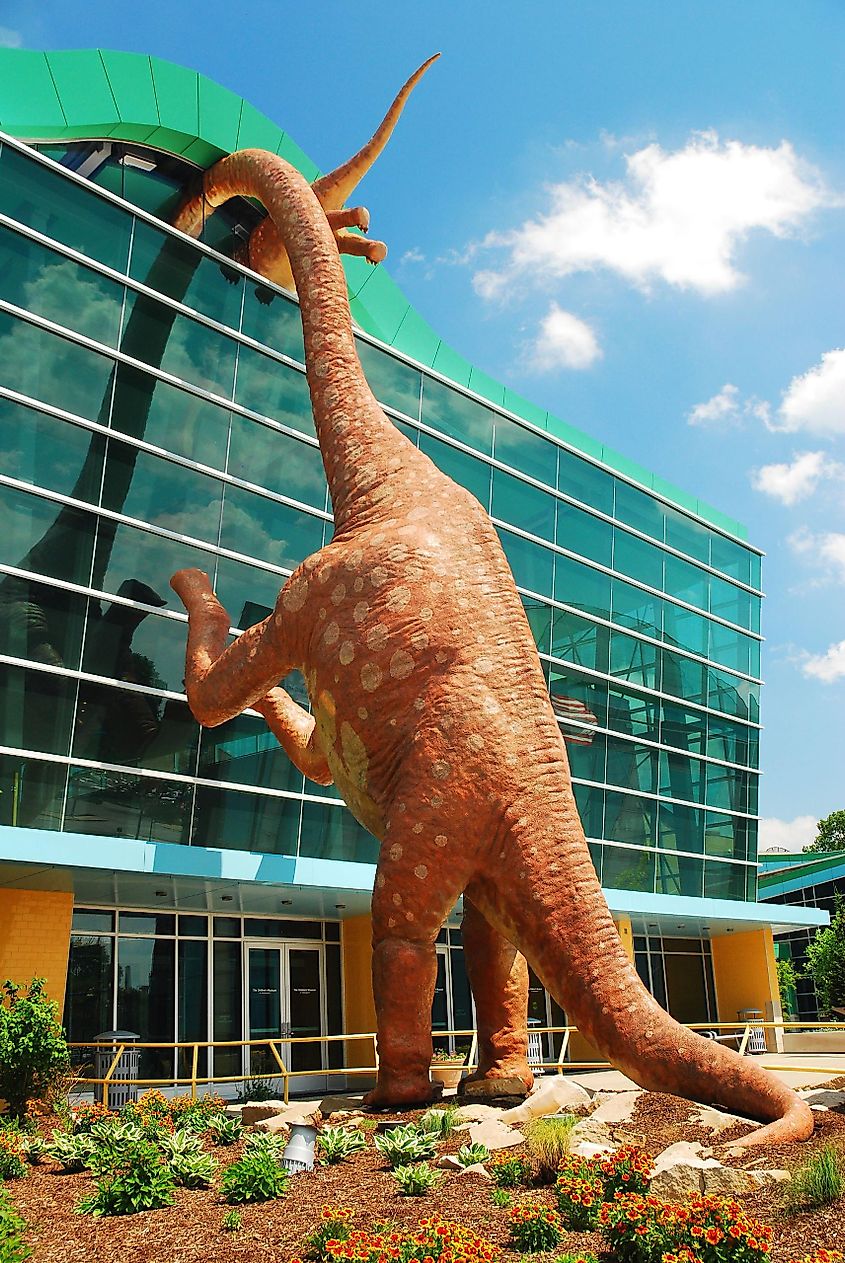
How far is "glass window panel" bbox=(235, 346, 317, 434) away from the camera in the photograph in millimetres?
17203

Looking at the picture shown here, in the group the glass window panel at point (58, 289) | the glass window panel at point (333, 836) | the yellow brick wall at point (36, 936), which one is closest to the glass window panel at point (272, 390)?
the glass window panel at point (58, 289)

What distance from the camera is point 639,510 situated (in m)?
24.9

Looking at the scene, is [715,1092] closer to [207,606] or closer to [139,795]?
[207,606]

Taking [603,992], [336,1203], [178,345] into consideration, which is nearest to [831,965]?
[178,345]

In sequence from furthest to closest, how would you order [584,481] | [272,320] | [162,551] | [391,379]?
[584,481]
[391,379]
[272,320]
[162,551]

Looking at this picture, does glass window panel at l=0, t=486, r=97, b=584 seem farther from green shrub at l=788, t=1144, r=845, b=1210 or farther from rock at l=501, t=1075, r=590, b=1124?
green shrub at l=788, t=1144, r=845, b=1210

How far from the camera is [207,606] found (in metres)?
10.6

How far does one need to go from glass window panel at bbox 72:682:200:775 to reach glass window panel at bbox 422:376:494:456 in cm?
804

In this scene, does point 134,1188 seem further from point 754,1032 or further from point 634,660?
point 754,1032

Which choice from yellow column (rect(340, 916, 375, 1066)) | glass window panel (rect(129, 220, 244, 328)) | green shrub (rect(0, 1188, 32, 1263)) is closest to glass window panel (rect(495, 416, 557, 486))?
glass window panel (rect(129, 220, 244, 328))

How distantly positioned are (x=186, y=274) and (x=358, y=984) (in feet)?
37.7

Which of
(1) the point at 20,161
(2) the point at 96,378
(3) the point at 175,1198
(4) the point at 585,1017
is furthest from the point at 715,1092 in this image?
(1) the point at 20,161

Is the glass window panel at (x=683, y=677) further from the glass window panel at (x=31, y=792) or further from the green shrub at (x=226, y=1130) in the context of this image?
the green shrub at (x=226, y=1130)

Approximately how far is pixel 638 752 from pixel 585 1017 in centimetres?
1642
